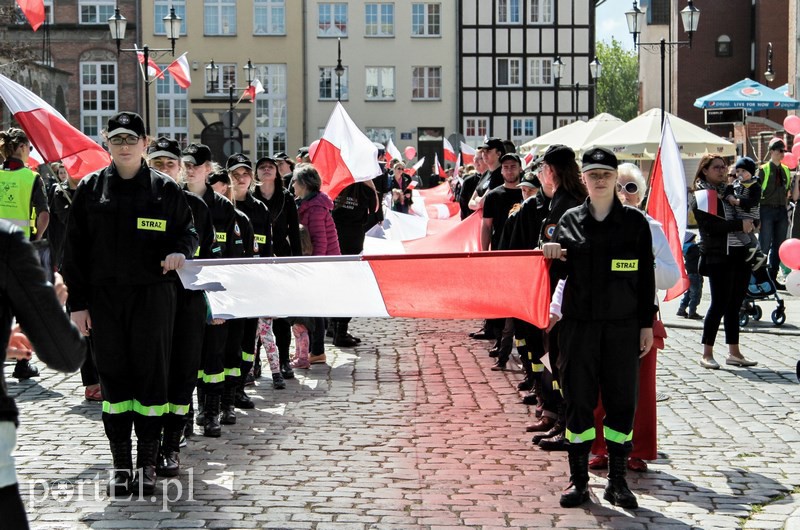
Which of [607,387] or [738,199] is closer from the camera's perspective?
[607,387]

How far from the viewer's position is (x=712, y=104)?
27.2 m

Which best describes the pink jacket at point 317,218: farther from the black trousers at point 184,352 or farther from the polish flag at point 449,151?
the polish flag at point 449,151

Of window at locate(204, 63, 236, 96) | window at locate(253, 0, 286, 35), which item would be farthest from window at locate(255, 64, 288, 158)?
window at locate(253, 0, 286, 35)

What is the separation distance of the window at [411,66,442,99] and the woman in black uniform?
56.2 meters

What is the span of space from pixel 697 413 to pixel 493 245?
284cm

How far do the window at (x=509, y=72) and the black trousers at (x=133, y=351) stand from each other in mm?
56179

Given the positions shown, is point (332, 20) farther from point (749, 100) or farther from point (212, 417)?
point (212, 417)

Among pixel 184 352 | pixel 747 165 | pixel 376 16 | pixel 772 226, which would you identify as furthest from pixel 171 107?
pixel 184 352

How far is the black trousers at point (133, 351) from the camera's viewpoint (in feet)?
22.2

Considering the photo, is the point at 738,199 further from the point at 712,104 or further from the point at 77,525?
the point at 712,104

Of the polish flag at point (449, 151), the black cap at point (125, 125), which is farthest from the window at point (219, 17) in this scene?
the black cap at point (125, 125)

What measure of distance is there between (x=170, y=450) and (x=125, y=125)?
2052mm

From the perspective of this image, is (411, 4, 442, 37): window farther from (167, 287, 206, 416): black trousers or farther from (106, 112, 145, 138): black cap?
(106, 112, 145, 138): black cap

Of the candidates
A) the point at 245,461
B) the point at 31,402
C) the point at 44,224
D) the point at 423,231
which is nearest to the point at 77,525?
the point at 245,461
